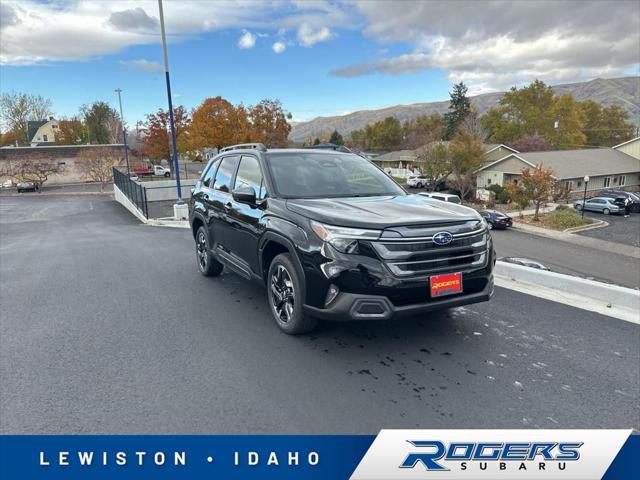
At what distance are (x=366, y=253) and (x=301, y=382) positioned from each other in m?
1.13

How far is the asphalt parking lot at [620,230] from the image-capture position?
2852 centimetres

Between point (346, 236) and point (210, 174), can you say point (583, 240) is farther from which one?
point (346, 236)

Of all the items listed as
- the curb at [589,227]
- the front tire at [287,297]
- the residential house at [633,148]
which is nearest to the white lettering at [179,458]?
the front tire at [287,297]

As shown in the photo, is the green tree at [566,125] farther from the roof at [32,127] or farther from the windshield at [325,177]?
the roof at [32,127]

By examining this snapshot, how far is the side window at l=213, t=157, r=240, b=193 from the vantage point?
5.26 metres

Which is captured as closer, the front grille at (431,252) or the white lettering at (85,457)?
the white lettering at (85,457)

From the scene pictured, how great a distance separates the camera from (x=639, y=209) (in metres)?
37.2

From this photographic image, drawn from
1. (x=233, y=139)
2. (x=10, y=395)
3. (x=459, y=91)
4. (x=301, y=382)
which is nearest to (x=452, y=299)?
(x=301, y=382)

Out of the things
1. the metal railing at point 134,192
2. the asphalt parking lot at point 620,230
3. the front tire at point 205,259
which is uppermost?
the front tire at point 205,259

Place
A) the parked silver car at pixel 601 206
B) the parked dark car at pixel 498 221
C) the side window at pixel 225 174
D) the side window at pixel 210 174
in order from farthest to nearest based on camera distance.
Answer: the parked silver car at pixel 601 206 → the parked dark car at pixel 498 221 → the side window at pixel 210 174 → the side window at pixel 225 174

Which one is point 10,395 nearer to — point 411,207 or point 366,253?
point 366,253

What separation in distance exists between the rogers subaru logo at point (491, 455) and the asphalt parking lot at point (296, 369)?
0.99m

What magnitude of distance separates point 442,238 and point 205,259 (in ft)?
12.9

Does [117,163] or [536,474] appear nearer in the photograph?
[536,474]
